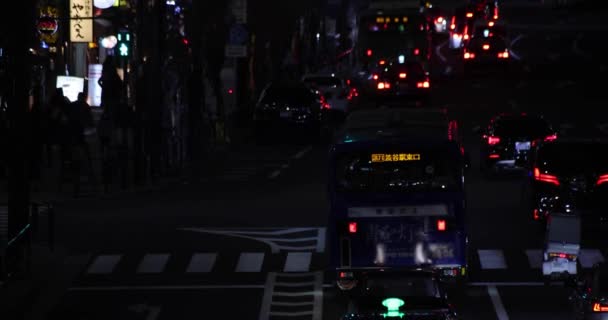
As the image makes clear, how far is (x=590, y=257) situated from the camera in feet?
84.2

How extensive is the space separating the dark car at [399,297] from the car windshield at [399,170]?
5.45m

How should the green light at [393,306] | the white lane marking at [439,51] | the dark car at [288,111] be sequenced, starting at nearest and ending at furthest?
the green light at [393,306] < the dark car at [288,111] < the white lane marking at [439,51]

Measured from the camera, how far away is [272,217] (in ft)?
99.9

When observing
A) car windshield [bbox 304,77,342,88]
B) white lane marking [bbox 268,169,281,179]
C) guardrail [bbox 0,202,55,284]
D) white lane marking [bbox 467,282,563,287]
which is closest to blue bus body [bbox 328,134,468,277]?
white lane marking [bbox 467,282,563,287]

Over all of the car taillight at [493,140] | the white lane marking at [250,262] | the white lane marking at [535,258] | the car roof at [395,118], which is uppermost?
the car roof at [395,118]

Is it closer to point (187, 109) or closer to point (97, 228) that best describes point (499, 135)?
point (187, 109)

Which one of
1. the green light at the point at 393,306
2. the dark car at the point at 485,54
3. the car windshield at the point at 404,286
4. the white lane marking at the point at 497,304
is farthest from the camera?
the dark car at the point at 485,54

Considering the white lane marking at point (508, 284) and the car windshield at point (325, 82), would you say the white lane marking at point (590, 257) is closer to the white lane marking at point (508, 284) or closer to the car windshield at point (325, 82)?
the white lane marking at point (508, 284)

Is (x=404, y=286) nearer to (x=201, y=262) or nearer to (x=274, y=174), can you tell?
(x=201, y=262)

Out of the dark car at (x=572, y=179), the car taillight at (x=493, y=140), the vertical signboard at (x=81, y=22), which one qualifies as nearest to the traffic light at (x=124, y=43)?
the vertical signboard at (x=81, y=22)

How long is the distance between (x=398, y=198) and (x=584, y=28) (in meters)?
74.2

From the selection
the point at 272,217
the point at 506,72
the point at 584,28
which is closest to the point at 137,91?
the point at 272,217

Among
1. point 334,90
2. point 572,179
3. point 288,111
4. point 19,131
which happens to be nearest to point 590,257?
point 572,179

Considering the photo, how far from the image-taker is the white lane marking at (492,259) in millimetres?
24719
